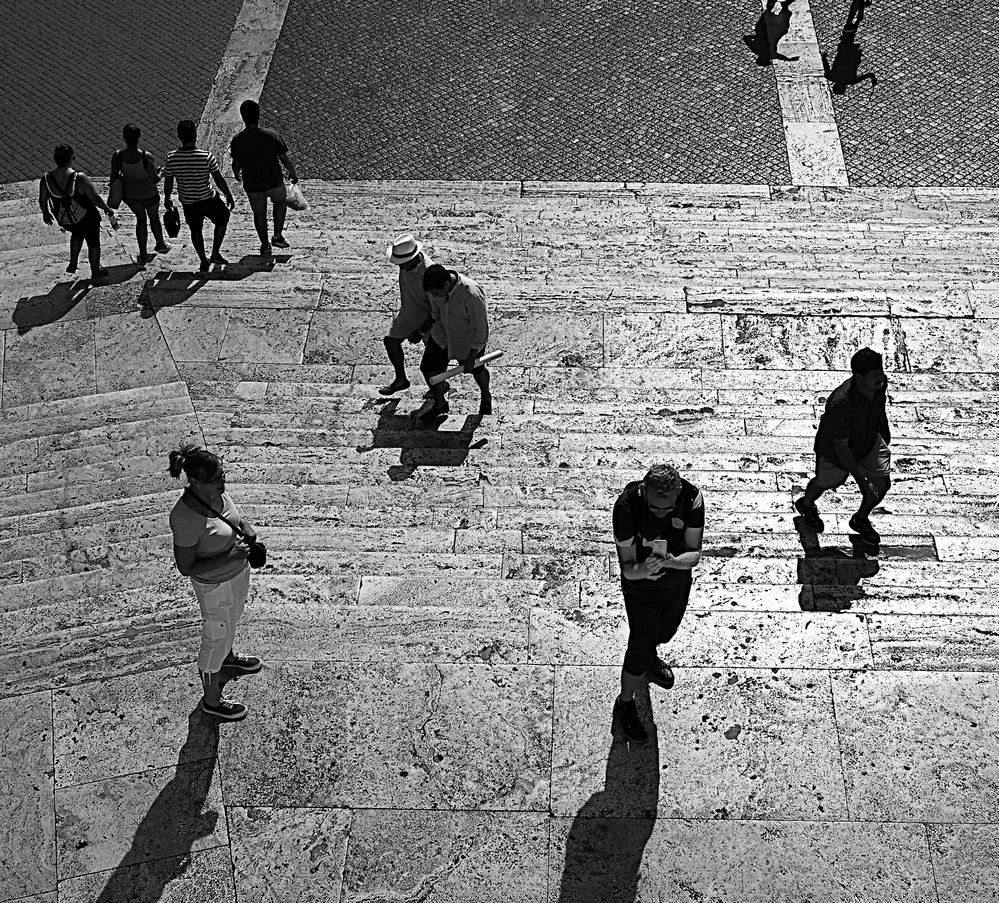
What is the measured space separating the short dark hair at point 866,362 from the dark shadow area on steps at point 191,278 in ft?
17.9

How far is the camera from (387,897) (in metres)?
5.43

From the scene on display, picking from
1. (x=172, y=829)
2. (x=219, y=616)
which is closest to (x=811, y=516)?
(x=219, y=616)

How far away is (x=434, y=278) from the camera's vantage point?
7594mm

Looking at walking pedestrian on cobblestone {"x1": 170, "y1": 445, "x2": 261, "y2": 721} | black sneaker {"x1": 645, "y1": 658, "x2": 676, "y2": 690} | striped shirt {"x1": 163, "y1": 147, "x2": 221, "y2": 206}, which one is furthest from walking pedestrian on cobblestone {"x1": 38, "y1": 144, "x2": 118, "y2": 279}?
black sneaker {"x1": 645, "y1": 658, "x2": 676, "y2": 690}

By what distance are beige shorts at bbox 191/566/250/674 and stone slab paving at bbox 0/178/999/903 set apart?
1.28ft

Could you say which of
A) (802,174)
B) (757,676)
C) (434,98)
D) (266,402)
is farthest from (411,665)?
(434,98)

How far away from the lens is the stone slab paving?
5574 millimetres

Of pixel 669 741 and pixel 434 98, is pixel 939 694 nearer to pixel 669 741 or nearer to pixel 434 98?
pixel 669 741

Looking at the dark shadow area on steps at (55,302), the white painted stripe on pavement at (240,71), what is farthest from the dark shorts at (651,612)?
the white painted stripe on pavement at (240,71)

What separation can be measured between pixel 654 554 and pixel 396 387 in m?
3.69

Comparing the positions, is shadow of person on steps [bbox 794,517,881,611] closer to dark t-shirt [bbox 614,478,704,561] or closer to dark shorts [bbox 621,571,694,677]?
dark shorts [bbox 621,571,694,677]

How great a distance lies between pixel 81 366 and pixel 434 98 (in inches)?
202

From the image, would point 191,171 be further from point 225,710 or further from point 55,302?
point 225,710

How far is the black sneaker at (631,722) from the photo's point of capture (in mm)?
5875
